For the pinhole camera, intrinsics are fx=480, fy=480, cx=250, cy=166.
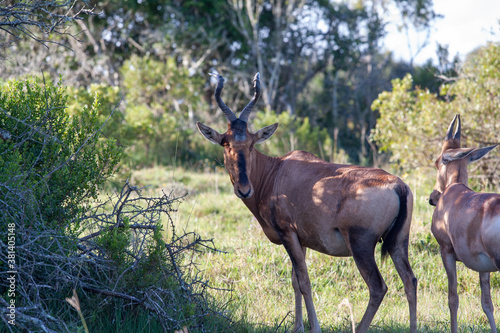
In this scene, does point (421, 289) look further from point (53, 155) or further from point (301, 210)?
point (53, 155)

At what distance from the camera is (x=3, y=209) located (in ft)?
13.4

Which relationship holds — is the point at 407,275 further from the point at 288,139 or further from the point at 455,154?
the point at 288,139

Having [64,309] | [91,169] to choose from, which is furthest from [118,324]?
[91,169]

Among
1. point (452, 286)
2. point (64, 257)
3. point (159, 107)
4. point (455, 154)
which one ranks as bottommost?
point (452, 286)

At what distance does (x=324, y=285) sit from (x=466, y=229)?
7.24 feet

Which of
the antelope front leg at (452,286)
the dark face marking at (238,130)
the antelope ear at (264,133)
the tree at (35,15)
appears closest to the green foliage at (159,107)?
the antelope ear at (264,133)

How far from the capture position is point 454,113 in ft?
31.9

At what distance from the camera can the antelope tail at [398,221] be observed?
175 inches

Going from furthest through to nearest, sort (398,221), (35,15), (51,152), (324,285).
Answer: (324,285) → (51,152) → (398,221) → (35,15)

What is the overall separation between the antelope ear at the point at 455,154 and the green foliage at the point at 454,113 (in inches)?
149

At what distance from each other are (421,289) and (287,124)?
10.6m

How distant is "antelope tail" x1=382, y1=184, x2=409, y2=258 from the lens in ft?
14.6

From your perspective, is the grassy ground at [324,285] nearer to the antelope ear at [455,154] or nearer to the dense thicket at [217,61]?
the antelope ear at [455,154]

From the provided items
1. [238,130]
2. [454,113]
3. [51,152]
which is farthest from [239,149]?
[454,113]
